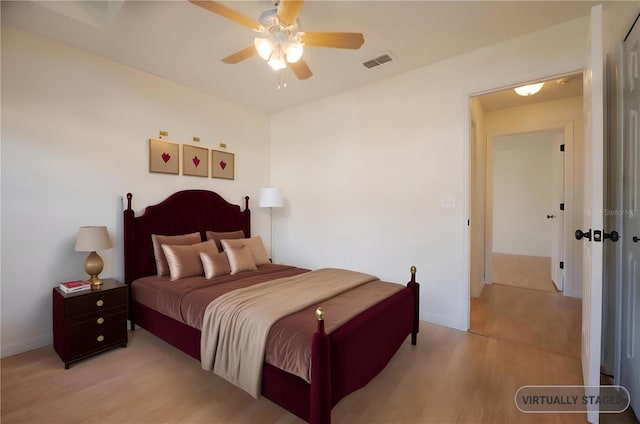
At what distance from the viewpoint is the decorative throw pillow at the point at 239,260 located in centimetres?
297

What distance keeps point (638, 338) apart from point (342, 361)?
1.73m

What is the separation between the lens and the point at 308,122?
13.6 ft

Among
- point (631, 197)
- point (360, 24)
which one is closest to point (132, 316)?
point (360, 24)

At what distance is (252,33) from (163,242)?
2.26 metres

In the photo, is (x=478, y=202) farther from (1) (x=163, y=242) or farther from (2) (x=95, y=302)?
(2) (x=95, y=302)

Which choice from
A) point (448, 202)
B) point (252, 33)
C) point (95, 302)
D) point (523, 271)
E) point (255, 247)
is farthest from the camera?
point (523, 271)

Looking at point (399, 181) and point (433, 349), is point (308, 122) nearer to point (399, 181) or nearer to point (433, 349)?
point (399, 181)

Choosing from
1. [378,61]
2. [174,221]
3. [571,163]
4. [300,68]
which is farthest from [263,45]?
[571,163]

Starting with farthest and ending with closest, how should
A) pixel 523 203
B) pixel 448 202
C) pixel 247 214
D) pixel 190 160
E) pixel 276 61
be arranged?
pixel 523 203
pixel 247 214
pixel 190 160
pixel 448 202
pixel 276 61

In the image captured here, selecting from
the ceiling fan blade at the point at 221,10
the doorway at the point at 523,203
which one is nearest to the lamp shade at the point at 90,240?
the ceiling fan blade at the point at 221,10

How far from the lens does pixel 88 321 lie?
2297 millimetres

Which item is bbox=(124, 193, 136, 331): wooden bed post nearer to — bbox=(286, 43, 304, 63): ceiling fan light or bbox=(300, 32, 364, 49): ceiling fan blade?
bbox=(286, 43, 304, 63): ceiling fan light

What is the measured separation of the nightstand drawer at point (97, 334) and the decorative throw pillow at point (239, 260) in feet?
3.33

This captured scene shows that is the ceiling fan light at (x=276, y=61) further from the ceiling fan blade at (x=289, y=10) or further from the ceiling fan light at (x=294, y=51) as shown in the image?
the ceiling fan blade at (x=289, y=10)
